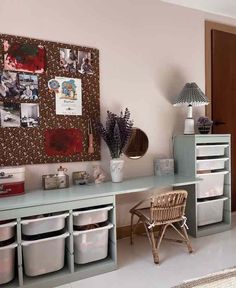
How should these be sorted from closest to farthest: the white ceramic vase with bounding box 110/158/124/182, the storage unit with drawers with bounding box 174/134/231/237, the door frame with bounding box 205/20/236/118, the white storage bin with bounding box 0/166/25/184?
the white storage bin with bounding box 0/166/25/184 → the white ceramic vase with bounding box 110/158/124/182 → the storage unit with drawers with bounding box 174/134/231/237 → the door frame with bounding box 205/20/236/118

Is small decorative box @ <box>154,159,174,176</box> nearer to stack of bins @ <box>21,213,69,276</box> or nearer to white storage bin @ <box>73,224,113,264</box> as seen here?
white storage bin @ <box>73,224,113,264</box>

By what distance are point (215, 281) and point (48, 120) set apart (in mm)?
1888

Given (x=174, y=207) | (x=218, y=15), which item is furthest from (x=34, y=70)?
(x=218, y=15)

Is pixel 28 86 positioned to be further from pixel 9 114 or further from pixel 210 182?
pixel 210 182

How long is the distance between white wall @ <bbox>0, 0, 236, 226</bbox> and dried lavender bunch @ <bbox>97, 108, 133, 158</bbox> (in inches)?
6.7

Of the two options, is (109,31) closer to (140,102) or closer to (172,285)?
(140,102)

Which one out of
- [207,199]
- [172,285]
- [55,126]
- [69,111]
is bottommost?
[172,285]

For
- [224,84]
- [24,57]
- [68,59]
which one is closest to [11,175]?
[24,57]

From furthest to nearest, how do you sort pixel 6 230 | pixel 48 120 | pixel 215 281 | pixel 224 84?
pixel 224 84
pixel 48 120
pixel 215 281
pixel 6 230

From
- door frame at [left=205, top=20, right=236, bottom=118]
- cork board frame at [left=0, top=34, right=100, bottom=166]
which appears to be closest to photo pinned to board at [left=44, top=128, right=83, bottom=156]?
cork board frame at [left=0, top=34, right=100, bottom=166]

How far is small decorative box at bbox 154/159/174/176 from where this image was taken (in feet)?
9.05

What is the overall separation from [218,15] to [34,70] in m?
2.45

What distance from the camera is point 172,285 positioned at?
182 centimetres

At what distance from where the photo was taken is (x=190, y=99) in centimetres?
266
